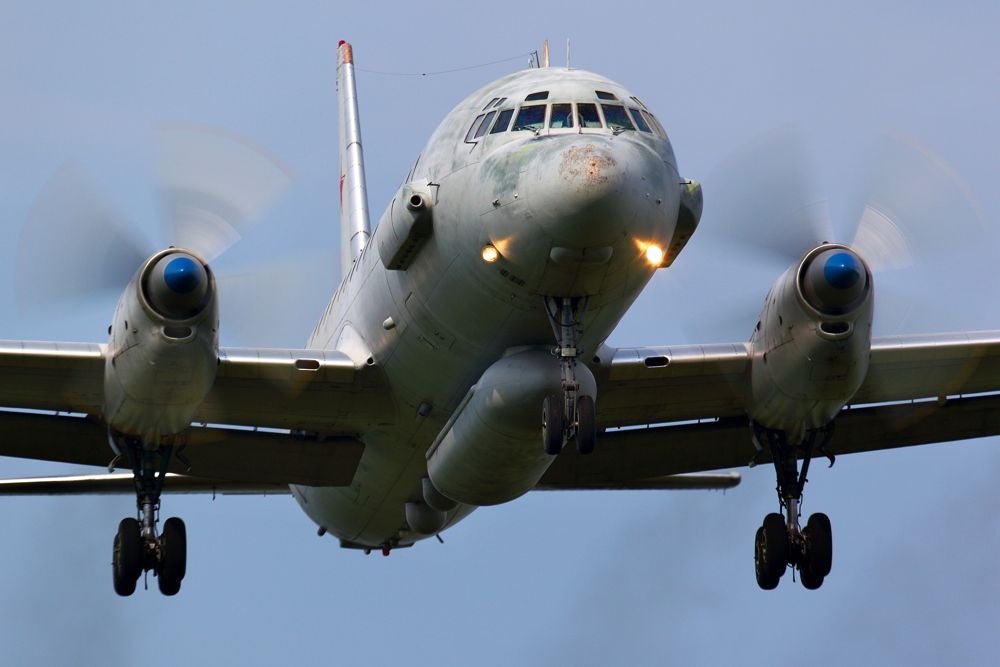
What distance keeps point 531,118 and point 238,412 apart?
5.94 meters

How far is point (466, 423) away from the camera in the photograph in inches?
822

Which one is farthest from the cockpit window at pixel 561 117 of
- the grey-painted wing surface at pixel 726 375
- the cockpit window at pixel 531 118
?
the grey-painted wing surface at pixel 726 375

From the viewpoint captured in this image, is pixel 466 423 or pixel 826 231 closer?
pixel 466 423

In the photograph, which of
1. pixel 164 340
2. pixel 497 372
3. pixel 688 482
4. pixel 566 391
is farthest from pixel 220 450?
pixel 688 482

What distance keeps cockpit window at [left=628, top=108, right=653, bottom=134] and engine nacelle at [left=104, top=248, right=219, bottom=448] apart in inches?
210

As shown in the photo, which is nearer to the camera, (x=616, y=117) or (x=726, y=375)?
(x=616, y=117)

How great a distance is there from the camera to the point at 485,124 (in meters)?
20.2

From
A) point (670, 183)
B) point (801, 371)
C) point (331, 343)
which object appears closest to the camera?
point (670, 183)

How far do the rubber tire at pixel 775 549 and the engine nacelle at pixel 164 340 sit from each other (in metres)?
7.93

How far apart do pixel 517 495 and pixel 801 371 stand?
395 centimetres

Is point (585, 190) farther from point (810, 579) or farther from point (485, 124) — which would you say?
point (810, 579)

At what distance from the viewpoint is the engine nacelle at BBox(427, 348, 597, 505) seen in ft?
65.5

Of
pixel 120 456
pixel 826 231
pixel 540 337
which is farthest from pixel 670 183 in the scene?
pixel 120 456

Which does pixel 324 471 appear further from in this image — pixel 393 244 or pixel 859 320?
pixel 859 320
